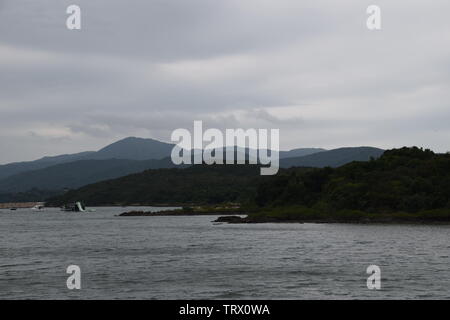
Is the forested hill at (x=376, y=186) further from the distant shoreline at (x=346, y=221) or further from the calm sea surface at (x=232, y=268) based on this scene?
the calm sea surface at (x=232, y=268)

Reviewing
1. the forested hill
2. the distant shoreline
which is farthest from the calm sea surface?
the forested hill

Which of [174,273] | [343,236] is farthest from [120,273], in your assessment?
[343,236]

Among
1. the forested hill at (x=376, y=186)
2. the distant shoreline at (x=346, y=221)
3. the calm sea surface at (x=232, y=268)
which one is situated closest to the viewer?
the calm sea surface at (x=232, y=268)

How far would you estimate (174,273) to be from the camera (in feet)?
182

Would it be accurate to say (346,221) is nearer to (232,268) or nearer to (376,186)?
(376,186)

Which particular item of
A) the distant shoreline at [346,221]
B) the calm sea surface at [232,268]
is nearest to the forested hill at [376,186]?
Result: the distant shoreline at [346,221]

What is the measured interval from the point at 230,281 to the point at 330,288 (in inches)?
346

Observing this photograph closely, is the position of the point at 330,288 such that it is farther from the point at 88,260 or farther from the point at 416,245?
the point at 416,245

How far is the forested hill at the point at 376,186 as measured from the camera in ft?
487

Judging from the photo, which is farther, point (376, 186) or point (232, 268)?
point (376, 186)

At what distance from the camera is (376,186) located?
156500 millimetres

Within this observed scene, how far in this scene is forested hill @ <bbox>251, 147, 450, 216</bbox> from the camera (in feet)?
487

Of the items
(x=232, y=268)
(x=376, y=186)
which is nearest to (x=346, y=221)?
(x=376, y=186)
